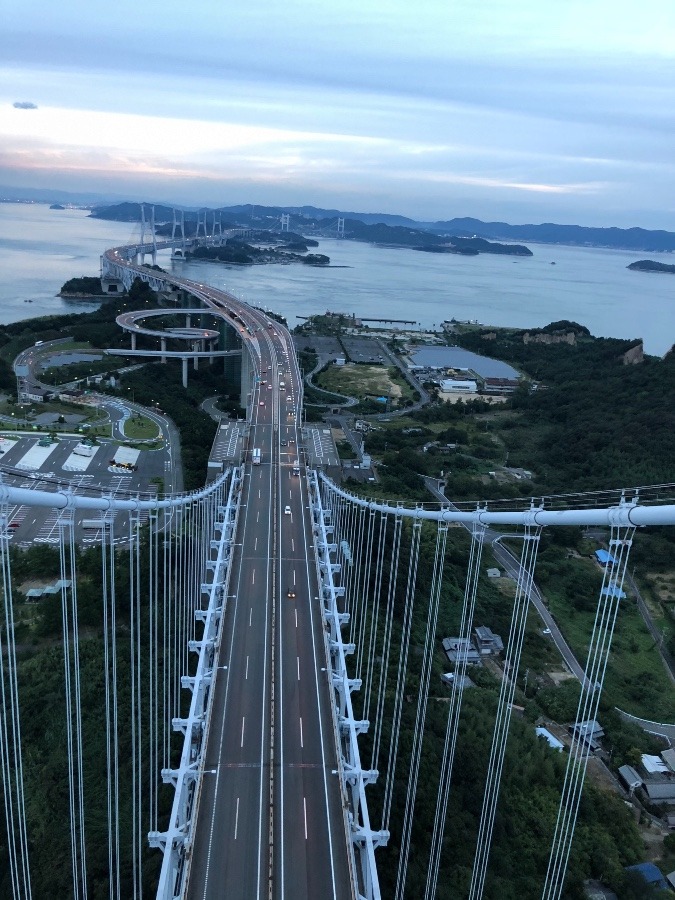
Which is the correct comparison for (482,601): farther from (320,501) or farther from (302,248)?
(302,248)

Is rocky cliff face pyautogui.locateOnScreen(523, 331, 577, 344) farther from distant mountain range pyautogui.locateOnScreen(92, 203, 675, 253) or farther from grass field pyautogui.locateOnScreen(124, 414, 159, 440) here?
distant mountain range pyautogui.locateOnScreen(92, 203, 675, 253)

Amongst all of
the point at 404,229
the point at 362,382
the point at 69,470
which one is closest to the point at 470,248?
the point at 404,229

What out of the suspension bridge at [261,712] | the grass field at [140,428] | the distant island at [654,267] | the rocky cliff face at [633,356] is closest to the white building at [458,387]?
the rocky cliff face at [633,356]

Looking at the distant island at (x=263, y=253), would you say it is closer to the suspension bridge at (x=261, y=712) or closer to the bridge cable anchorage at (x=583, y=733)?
the suspension bridge at (x=261, y=712)

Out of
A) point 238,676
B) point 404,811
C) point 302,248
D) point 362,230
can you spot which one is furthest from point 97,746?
point 362,230

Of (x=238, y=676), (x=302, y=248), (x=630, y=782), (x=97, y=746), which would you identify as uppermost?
(x=302, y=248)
